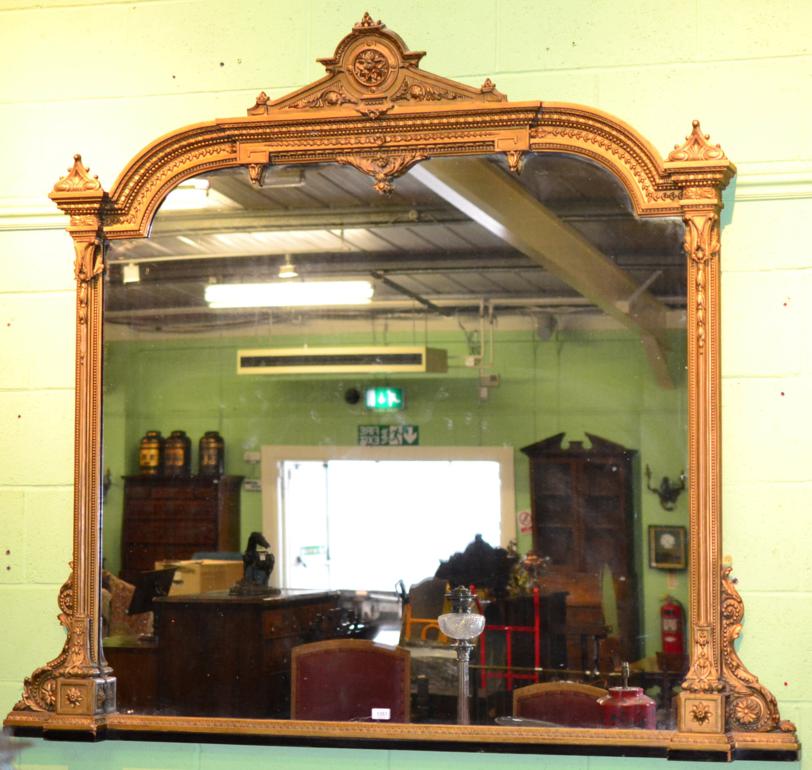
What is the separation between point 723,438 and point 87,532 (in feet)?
4.52

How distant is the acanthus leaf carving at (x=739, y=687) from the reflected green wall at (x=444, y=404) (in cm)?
10

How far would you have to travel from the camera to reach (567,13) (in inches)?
104

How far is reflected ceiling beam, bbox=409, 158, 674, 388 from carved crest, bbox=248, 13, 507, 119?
147 mm

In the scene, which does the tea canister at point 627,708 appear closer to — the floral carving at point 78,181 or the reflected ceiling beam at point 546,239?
the reflected ceiling beam at point 546,239

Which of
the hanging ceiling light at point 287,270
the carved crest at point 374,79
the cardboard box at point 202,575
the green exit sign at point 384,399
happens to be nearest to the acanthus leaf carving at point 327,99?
the carved crest at point 374,79

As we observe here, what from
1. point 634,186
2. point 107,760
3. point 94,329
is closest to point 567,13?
point 634,186

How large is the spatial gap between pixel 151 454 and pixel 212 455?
0.14 m

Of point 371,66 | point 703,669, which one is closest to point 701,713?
point 703,669

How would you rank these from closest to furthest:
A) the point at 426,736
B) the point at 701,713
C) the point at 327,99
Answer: the point at 701,713 → the point at 426,736 → the point at 327,99

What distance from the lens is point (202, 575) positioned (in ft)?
8.70

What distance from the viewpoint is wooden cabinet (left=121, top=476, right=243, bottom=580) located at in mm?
2654

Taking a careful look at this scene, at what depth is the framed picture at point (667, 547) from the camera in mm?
2479

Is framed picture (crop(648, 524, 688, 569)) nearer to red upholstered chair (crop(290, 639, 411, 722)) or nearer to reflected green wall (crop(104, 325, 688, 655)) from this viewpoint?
reflected green wall (crop(104, 325, 688, 655))

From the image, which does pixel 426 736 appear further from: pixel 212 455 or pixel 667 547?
pixel 212 455
